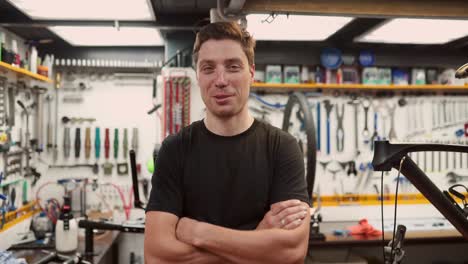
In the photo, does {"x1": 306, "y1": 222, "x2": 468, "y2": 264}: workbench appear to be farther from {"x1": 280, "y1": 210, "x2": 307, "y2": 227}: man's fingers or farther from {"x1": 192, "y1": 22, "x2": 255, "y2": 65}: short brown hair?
{"x1": 192, "y1": 22, "x2": 255, "y2": 65}: short brown hair

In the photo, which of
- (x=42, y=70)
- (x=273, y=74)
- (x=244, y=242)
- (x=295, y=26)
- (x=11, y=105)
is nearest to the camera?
(x=244, y=242)

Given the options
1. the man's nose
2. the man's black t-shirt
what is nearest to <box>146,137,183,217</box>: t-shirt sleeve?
the man's black t-shirt

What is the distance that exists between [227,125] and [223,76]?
202 millimetres

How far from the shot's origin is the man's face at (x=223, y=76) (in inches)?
62.3

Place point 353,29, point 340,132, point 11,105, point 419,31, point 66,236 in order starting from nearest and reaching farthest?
point 66,236
point 11,105
point 419,31
point 353,29
point 340,132

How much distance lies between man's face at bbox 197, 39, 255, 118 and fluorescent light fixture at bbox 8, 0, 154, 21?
164 cm

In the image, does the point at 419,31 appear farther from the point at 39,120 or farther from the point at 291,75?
the point at 39,120

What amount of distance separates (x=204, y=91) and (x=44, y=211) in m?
3.60

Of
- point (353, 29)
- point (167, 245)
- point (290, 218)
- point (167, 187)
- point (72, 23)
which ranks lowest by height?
point (167, 245)

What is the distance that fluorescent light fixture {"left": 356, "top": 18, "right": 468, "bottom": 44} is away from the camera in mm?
3588

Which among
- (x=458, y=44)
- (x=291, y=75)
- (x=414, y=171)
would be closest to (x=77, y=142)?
(x=291, y=75)

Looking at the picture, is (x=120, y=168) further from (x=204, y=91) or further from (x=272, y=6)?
(x=204, y=91)

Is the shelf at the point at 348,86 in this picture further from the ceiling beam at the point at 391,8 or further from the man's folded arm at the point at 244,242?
the man's folded arm at the point at 244,242

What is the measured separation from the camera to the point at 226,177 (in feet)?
5.25
